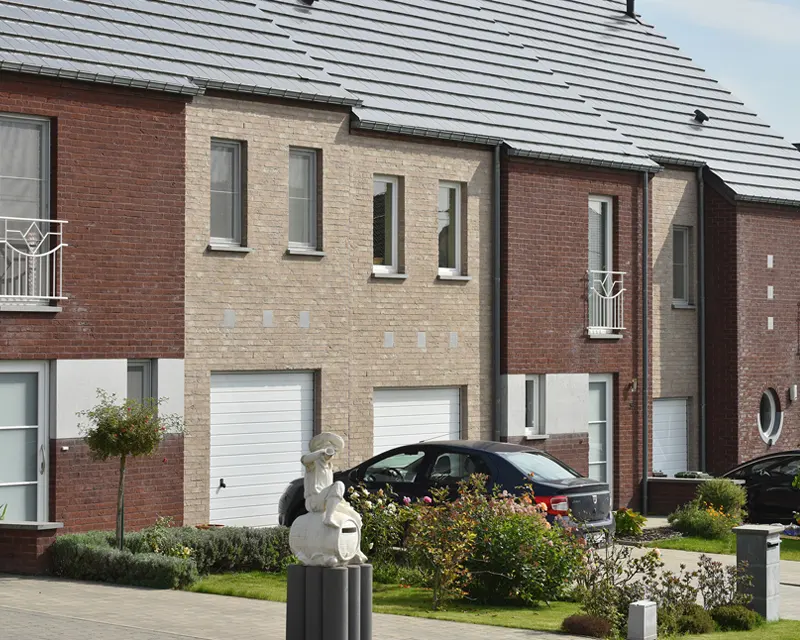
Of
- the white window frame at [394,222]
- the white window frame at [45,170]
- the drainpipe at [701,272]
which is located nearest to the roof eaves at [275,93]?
the white window frame at [394,222]

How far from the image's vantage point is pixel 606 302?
88.4ft

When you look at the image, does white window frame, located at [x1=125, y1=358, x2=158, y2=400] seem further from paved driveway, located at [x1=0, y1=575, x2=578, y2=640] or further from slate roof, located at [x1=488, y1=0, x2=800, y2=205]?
slate roof, located at [x1=488, y1=0, x2=800, y2=205]

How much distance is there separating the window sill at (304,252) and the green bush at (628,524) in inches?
239

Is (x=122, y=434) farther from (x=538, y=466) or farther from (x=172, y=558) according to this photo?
(x=538, y=466)

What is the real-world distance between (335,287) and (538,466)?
516cm

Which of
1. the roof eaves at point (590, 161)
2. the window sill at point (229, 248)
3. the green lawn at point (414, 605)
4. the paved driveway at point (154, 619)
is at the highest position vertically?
the roof eaves at point (590, 161)

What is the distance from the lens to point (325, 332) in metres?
22.0

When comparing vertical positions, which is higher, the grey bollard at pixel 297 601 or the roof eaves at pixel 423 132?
the roof eaves at pixel 423 132

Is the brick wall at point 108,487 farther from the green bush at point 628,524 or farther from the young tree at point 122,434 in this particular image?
the green bush at point 628,524

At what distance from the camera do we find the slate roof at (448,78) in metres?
24.0

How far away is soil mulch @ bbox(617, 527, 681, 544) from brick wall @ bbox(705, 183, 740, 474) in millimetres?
5965

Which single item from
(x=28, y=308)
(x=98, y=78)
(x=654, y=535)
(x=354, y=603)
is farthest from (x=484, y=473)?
(x=98, y=78)

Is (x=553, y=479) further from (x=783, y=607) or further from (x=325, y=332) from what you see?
(x=325, y=332)

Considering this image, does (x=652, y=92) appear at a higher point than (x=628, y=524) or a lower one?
higher
